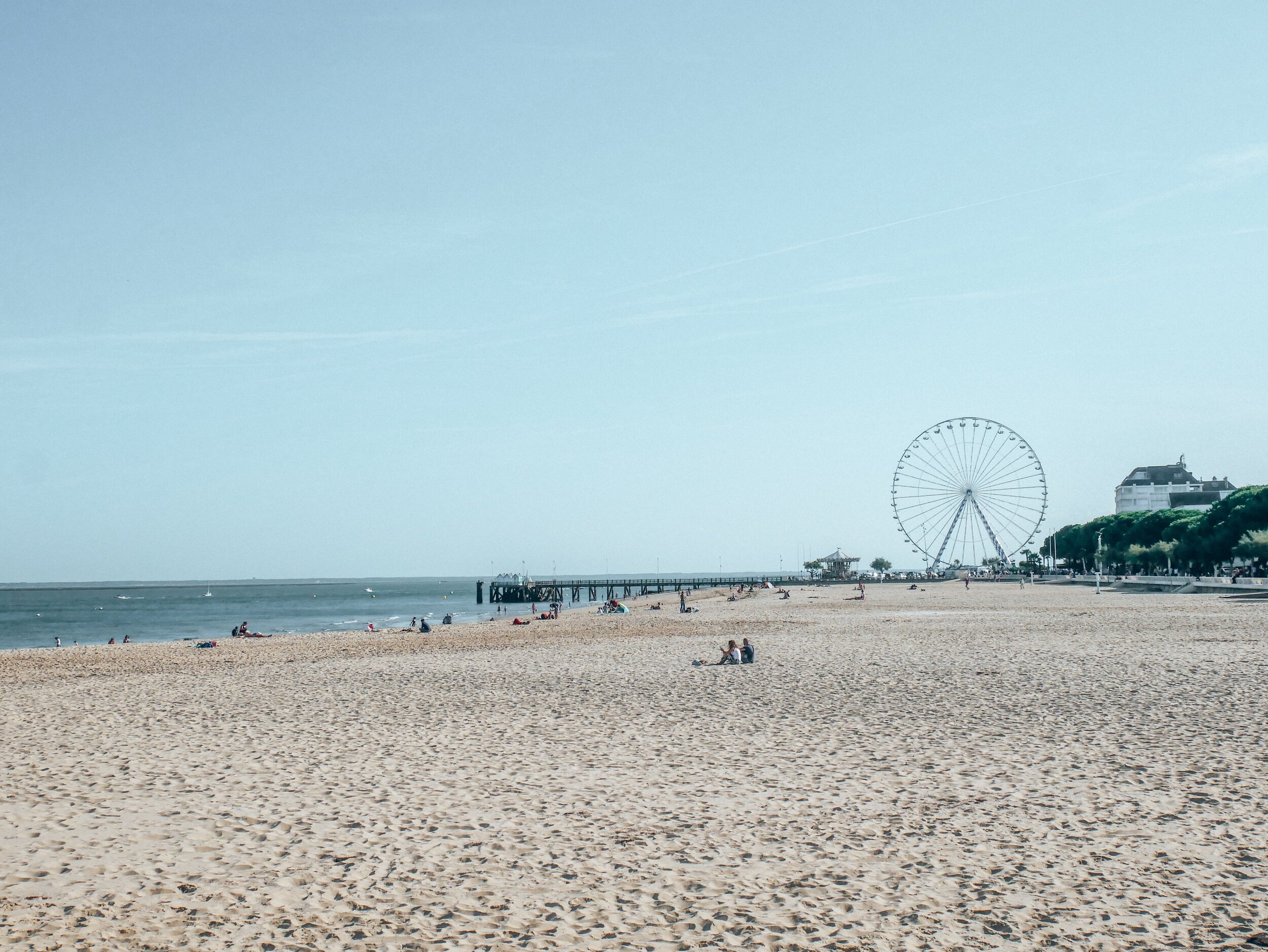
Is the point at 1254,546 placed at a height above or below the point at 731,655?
above

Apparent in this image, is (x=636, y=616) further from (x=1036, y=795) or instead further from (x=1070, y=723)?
(x=1036, y=795)

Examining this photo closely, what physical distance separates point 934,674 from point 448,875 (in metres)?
13.8

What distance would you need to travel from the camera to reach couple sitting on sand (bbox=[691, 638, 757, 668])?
2256 centimetres

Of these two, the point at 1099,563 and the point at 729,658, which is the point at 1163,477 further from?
the point at 729,658

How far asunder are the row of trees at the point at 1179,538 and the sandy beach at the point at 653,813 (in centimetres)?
5205

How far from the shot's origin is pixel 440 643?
3434 centimetres

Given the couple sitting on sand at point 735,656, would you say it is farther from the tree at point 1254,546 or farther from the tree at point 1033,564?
the tree at point 1033,564

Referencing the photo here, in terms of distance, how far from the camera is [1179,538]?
79875mm

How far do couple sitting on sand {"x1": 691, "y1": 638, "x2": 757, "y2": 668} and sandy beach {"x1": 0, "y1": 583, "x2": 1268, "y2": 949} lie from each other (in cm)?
243

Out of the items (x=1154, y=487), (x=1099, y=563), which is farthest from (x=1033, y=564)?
(x=1099, y=563)

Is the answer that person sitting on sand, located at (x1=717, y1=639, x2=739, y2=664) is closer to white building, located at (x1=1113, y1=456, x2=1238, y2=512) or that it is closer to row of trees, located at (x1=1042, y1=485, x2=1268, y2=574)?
row of trees, located at (x1=1042, y1=485, x2=1268, y2=574)

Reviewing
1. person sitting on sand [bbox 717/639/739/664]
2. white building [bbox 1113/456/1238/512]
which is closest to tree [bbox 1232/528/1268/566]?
person sitting on sand [bbox 717/639/739/664]

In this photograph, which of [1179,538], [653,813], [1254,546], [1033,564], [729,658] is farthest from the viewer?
[1033,564]

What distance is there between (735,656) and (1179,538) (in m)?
70.8
